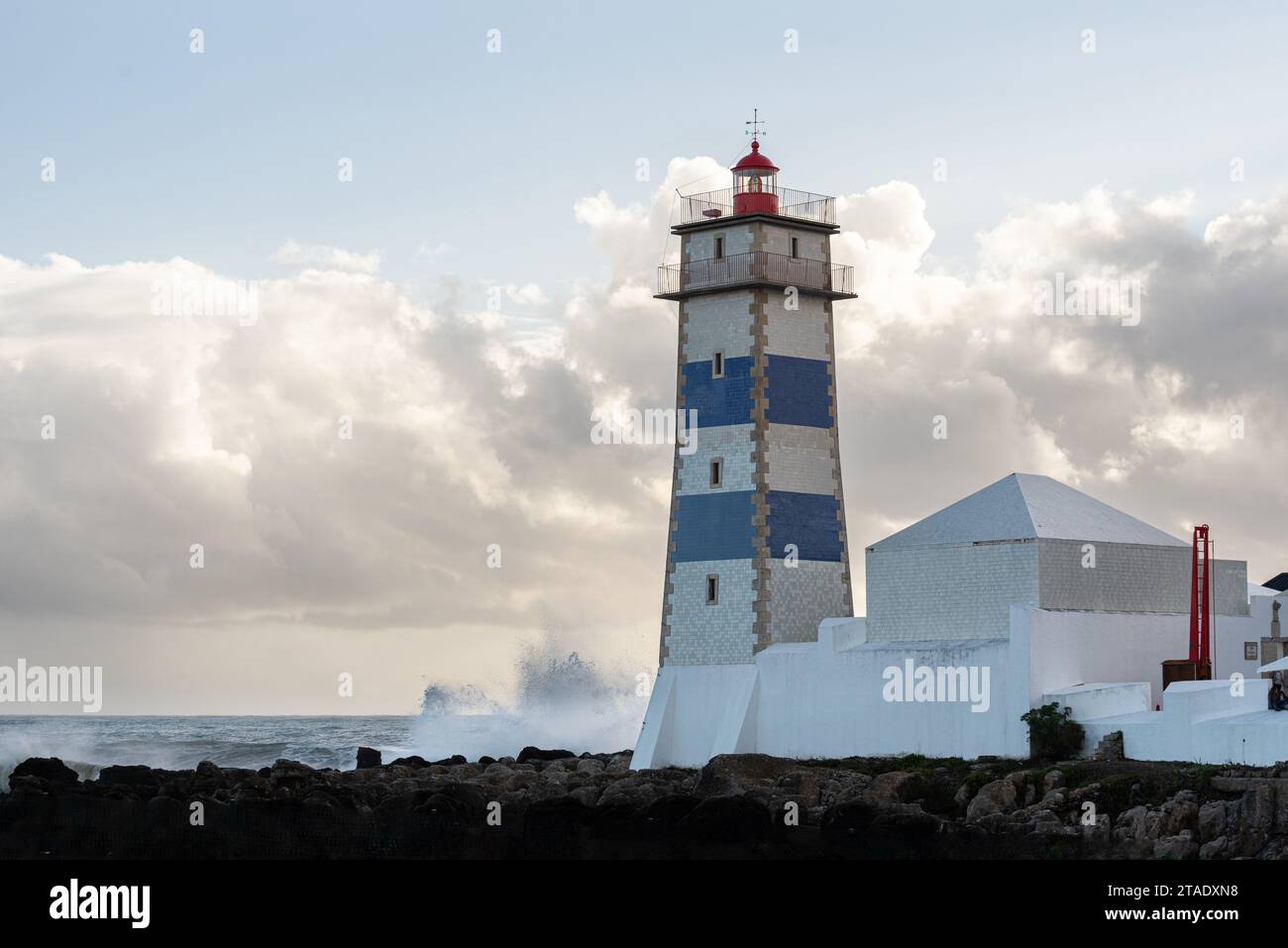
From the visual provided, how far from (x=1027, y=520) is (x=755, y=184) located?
23.9 ft

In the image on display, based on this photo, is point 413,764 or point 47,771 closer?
point 47,771

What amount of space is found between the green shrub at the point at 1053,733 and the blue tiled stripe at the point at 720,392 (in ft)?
22.3

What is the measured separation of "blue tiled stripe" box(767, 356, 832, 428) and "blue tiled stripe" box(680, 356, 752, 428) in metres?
0.36

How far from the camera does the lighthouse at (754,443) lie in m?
33.3

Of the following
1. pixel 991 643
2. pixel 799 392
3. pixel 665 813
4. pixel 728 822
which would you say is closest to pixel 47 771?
pixel 799 392

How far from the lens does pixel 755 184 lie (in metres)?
34.6

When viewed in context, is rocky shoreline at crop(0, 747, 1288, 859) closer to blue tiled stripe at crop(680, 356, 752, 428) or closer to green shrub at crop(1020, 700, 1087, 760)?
green shrub at crop(1020, 700, 1087, 760)

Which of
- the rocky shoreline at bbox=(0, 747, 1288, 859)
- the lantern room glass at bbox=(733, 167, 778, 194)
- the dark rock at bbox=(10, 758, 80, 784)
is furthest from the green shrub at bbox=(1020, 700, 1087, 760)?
the dark rock at bbox=(10, 758, 80, 784)

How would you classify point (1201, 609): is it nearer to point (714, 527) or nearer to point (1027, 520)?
point (1027, 520)

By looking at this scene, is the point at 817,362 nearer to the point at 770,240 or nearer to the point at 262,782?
the point at 770,240
